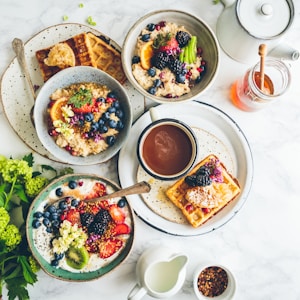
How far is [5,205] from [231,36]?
1392 mm

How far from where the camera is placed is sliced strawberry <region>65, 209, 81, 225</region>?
2.48 meters

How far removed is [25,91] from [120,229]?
84 centimetres

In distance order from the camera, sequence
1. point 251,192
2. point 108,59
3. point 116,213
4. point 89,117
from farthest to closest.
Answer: point 251,192
point 108,59
point 116,213
point 89,117

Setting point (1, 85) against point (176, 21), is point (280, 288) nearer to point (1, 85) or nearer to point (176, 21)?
point (176, 21)

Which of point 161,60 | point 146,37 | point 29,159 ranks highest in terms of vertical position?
point 146,37

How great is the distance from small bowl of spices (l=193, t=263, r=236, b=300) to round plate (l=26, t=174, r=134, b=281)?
0.43 m

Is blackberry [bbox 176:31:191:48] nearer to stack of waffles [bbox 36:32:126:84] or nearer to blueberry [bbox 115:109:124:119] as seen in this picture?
stack of waffles [bbox 36:32:126:84]

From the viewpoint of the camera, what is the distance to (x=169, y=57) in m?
2.43

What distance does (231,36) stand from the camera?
2547mm

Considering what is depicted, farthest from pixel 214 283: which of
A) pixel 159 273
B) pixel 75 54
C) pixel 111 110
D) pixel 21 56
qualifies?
pixel 21 56

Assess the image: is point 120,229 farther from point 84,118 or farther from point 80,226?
point 84,118

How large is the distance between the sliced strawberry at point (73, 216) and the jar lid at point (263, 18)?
121 cm

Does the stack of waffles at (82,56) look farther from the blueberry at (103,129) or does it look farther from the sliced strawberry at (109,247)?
the sliced strawberry at (109,247)

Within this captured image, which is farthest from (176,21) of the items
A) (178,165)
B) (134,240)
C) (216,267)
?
(216,267)
